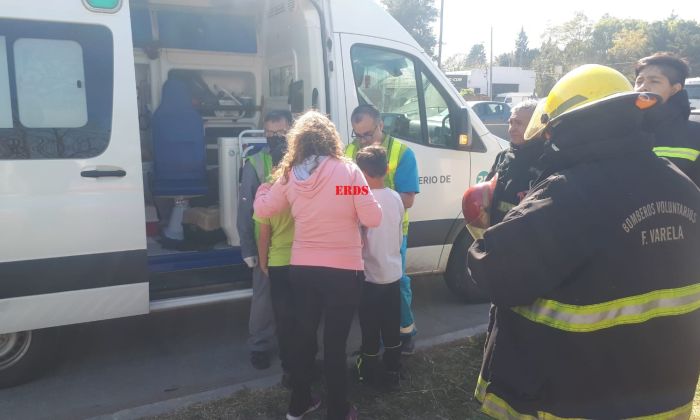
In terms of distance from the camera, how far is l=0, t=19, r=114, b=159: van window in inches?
123

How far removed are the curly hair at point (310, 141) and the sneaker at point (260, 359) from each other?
4.91ft

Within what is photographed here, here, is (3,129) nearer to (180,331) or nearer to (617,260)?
(180,331)

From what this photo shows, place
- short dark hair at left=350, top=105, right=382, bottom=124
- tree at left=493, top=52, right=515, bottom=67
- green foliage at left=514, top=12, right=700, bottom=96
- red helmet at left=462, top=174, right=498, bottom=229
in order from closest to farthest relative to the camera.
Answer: red helmet at left=462, top=174, right=498, bottom=229
short dark hair at left=350, top=105, right=382, bottom=124
green foliage at left=514, top=12, right=700, bottom=96
tree at left=493, top=52, right=515, bottom=67

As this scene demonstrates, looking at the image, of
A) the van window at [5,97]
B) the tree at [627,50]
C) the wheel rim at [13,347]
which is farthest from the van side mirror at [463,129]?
the tree at [627,50]

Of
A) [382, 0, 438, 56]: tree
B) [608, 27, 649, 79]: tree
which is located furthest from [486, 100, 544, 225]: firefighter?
[608, 27, 649, 79]: tree

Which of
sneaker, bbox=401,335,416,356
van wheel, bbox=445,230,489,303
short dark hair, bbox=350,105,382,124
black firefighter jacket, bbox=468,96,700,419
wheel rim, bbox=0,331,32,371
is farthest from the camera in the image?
van wheel, bbox=445,230,489,303

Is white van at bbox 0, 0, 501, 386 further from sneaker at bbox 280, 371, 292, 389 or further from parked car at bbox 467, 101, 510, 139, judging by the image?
parked car at bbox 467, 101, 510, 139

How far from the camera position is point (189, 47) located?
208 inches

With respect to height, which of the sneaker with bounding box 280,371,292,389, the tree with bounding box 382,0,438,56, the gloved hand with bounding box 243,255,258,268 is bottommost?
the sneaker with bounding box 280,371,292,389

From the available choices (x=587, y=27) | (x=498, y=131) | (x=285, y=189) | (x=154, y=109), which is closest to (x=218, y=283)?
(x=285, y=189)

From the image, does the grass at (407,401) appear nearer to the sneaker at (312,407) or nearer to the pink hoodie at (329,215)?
the sneaker at (312,407)

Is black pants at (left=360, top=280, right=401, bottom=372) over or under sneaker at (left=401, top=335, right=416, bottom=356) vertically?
over

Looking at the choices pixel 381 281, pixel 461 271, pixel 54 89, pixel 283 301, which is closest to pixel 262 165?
pixel 283 301

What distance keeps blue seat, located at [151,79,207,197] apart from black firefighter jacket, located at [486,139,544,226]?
3.20m
